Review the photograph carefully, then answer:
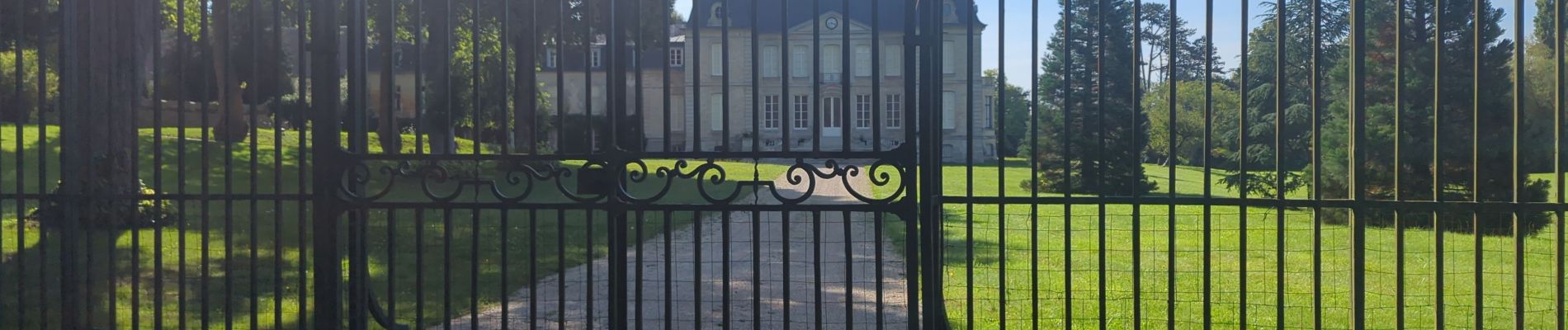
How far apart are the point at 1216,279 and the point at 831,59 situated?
1459cm

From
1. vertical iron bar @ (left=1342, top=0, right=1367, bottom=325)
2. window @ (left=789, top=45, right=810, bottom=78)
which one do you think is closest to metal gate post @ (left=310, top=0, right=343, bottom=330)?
vertical iron bar @ (left=1342, top=0, right=1367, bottom=325)

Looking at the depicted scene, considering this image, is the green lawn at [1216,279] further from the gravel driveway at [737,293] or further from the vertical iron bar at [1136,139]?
the gravel driveway at [737,293]

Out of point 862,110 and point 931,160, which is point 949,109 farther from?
point 931,160

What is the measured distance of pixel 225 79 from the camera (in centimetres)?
558

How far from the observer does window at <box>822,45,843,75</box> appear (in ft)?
65.0

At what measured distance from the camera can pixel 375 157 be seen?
4969 mm

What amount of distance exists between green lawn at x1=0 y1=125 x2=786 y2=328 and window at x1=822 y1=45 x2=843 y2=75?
3539 millimetres

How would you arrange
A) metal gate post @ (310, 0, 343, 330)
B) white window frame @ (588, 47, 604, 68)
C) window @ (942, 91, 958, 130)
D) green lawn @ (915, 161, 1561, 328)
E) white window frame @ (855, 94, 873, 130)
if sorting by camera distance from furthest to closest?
white window frame @ (588, 47, 604, 68) → window @ (942, 91, 958, 130) → white window frame @ (855, 94, 873, 130) → green lawn @ (915, 161, 1561, 328) → metal gate post @ (310, 0, 343, 330)

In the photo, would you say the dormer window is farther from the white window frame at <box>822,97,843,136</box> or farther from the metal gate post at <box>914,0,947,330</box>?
the white window frame at <box>822,97,843,136</box>

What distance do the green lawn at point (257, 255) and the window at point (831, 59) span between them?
354 cm

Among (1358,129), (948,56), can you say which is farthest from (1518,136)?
(948,56)

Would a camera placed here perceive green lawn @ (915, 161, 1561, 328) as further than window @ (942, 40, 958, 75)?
No

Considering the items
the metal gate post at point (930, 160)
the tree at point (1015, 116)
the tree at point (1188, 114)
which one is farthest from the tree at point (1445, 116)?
the tree at point (1015, 116)

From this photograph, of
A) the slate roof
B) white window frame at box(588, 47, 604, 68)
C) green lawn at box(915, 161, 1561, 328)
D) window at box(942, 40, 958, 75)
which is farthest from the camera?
white window frame at box(588, 47, 604, 68)
